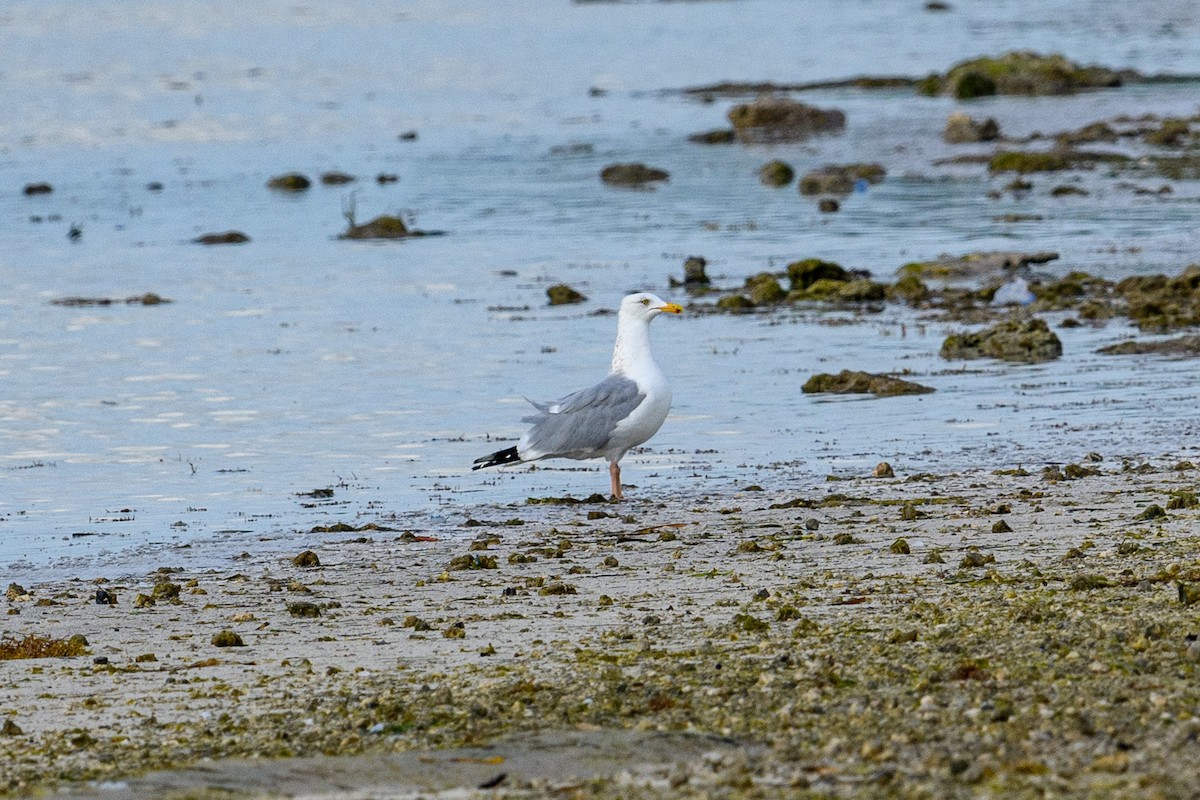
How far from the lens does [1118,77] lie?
2253 inches

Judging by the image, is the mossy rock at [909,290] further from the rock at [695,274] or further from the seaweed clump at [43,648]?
the seaweed clump at [43,648]

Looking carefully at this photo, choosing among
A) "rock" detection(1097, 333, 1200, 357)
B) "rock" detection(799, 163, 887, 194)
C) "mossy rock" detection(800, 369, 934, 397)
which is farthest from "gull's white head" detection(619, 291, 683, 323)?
"rock" detection(799, 163, 887, 194)

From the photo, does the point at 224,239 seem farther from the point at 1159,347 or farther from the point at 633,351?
the point at 633,351

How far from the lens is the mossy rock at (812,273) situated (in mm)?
25016

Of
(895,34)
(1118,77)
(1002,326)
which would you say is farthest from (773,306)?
(895,34)

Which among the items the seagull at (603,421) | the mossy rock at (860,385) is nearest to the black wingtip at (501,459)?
the seagull at (603,421)

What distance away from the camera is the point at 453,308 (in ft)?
83.4

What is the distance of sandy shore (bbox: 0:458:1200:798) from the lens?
665 cm

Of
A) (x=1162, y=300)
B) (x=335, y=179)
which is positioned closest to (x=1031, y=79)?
(x=335, y=179)

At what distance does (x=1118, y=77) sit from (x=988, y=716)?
53324mm

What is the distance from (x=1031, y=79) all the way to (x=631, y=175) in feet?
63.7

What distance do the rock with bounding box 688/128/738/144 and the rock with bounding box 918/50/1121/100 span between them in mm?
10233

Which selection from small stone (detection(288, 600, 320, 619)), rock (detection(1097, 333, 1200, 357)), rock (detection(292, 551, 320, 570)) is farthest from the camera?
rock (detection(1097, 333, 1200, 357))

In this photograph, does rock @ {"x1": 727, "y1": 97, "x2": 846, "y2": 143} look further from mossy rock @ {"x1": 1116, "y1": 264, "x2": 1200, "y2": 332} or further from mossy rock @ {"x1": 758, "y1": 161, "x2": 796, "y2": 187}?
mossy rock @ {"x1": 1116, "y1": 264, "x2": 1200, "y2": 332}
